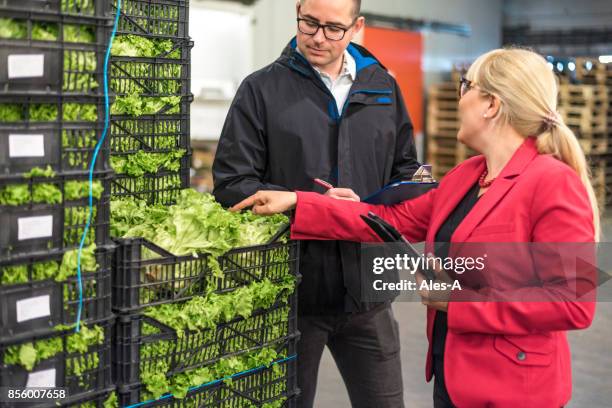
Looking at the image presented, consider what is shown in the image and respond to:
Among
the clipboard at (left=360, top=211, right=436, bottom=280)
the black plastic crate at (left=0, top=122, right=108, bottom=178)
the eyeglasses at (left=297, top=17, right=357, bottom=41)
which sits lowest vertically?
the clipboard at (left=360, top=211, right=436, bottom=280)

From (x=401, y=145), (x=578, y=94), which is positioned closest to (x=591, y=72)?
(x=578, y=94)

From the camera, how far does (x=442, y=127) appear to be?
42.3 feet

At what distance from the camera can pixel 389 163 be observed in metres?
3.30

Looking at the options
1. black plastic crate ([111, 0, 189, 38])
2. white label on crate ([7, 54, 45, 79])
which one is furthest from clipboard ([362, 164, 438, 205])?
white label on crate ([7, 54, 45, 79])

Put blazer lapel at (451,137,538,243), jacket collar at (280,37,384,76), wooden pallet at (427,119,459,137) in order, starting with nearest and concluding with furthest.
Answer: blazer lapel at (451,137,538,243)
jacket collar at (280,37,384,76)
wooden pallet at (427,119,459,137)

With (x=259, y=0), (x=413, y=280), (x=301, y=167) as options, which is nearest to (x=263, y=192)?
(x=301, y=167)

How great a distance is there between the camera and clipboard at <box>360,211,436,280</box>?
8.18ft

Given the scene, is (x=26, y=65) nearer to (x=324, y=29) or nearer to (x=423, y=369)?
(x=324, y=29)

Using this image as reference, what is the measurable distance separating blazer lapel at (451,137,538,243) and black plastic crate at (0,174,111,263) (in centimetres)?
102

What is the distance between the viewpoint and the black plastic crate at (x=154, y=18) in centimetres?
286

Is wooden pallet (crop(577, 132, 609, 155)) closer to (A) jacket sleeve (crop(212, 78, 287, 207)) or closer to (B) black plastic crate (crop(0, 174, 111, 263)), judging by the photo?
(A) jacket sleeve (crop(212, 78, 287, 207))

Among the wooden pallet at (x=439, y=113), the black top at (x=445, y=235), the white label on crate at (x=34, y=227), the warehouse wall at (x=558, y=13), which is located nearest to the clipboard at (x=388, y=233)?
the black top at (x=445, y=235)

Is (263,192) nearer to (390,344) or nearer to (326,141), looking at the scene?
(326,141)

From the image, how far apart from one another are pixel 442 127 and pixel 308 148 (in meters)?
10.1
